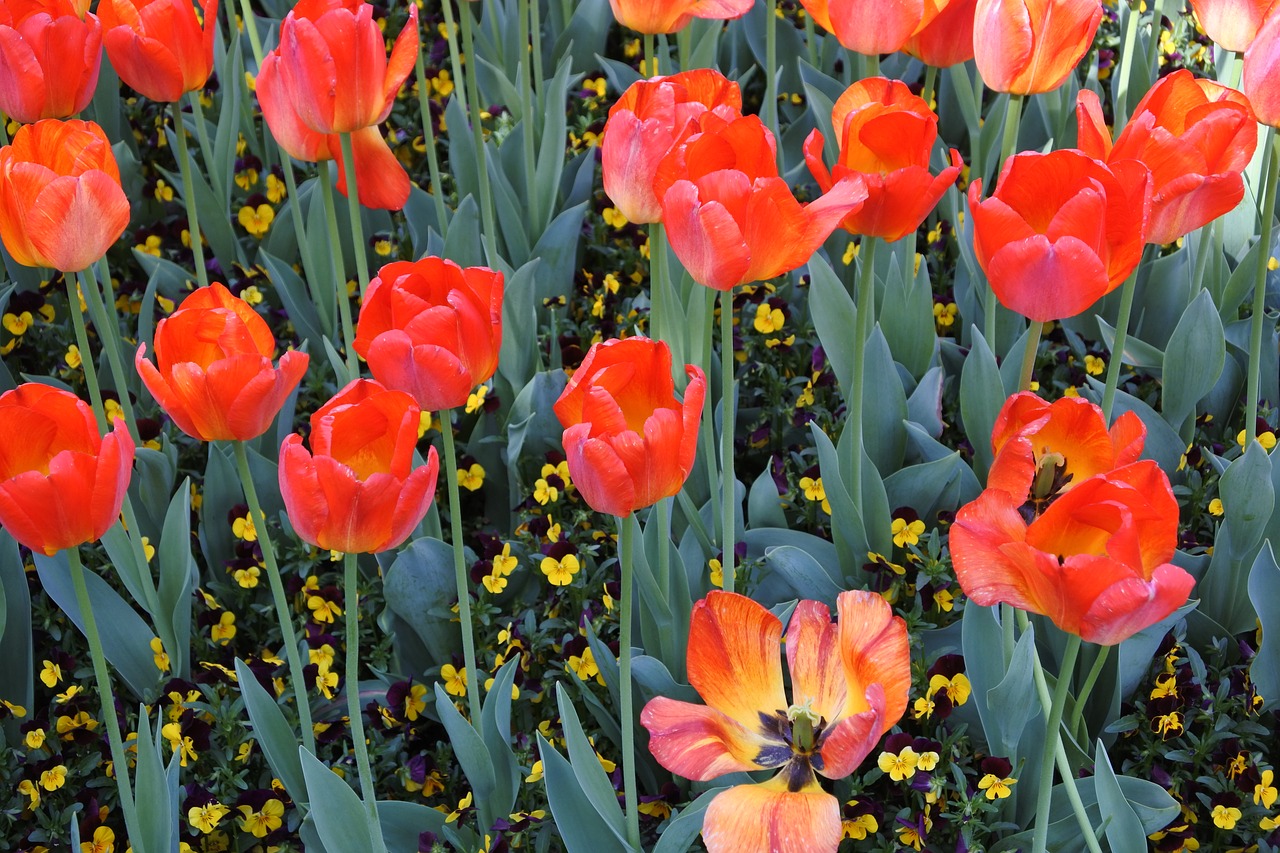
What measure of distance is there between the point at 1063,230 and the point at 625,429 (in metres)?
0.46

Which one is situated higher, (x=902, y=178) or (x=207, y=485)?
(x=902, y=178)

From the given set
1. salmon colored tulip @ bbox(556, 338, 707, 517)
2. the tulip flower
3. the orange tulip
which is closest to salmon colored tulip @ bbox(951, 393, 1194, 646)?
salmon colored tulip @ bbox(556, 338, 707, 517)

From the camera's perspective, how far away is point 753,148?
3.79ft

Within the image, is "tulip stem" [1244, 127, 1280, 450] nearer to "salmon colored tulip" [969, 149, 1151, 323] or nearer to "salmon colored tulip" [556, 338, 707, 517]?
"salmon colored tulip" [969, 149, 1151, 323]


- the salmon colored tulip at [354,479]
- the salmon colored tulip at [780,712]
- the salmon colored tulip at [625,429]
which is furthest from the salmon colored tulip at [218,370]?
the salmon colored tulip at [780,712]

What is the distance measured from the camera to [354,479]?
1.04 metres

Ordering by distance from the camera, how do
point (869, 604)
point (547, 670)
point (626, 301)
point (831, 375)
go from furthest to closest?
1. point (626, 301)
2. point (831, 375)
3. point (547, 670)
4. point (869, 604)

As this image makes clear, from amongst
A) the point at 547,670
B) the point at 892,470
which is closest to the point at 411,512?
the point at 547,670

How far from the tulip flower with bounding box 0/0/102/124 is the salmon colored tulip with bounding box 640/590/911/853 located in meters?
1.20

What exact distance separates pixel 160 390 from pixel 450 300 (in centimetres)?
31

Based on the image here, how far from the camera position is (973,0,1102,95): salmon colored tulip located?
147cm

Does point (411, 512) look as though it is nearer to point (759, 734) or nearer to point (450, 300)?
point (450, 300)

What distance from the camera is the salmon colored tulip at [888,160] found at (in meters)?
1.26

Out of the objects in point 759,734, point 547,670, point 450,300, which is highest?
point 450,300
